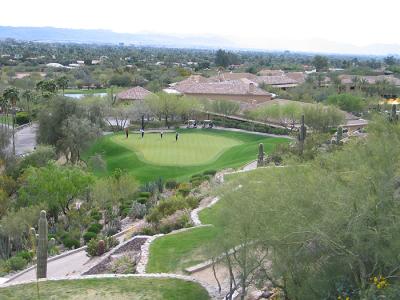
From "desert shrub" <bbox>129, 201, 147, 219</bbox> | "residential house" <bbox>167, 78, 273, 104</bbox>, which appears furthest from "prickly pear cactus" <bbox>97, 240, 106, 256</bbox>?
"residential house" <bbox>167, 78, 273, 104</bbox>

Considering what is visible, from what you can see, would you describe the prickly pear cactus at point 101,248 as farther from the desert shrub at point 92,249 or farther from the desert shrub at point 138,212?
the desert shrub at point 138,212

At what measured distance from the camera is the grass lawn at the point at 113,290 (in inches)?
586

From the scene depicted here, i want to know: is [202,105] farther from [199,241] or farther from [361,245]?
[361,245]

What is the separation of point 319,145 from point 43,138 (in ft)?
70.5

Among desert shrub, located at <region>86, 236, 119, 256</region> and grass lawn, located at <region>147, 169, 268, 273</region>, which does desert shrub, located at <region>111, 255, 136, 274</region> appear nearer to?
grass lawn, located at <region>147, 169, 268, 273</region>

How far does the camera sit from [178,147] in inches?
1738

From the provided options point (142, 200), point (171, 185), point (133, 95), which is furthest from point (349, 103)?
point (142, 200)

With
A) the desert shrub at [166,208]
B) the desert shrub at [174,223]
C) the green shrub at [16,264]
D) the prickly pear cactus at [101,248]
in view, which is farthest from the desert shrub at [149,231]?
the green shrub at [16,264]

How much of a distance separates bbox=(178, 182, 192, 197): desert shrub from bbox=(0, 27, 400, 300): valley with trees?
6 centimetres

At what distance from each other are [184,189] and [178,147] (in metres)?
15.1

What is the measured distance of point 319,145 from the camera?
34.3 metres

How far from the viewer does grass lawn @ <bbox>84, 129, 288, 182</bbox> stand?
1470 inches

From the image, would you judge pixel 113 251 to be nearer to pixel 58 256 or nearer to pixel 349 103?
pixel 58 256

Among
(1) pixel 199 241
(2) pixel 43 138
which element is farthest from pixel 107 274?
(2) pixel 43 138
